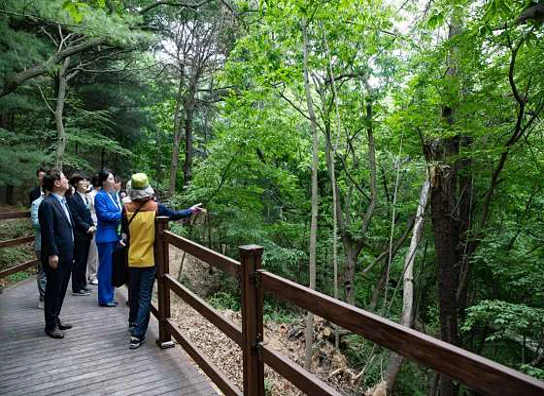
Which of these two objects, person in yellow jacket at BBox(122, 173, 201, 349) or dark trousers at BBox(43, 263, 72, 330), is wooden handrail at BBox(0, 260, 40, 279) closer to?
dark trousers at BBox(43, 263, 72, 330)

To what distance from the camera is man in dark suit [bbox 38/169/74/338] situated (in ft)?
12.5

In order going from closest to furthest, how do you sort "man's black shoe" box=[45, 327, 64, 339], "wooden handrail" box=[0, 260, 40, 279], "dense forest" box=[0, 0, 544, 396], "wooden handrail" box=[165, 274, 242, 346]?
"wooden handrail" box=[165, 274, 242, 346], "man's black shoe" box=[45, 327, 64, 339], "dense forest" box=[0, 0, 544, 396], "wooden handrail" box=[0, 260, 40, 279]

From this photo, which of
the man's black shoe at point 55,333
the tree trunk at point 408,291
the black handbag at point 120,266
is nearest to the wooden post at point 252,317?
the black handbag at point 120,266

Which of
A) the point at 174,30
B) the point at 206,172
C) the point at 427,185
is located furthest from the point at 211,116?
the point at 427,185

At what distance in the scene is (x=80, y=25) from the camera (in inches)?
254

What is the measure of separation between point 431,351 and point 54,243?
3.81 meters

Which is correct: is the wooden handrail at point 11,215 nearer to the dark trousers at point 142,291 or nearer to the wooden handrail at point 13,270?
the wooden handrail at point 13,270

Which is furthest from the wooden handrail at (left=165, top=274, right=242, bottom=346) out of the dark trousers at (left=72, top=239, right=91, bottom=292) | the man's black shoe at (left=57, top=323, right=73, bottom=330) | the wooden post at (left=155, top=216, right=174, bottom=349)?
the dark trousers at (left=72, top=239, right=91, bottom=292)

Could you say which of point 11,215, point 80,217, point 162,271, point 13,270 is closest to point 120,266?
point 162,271

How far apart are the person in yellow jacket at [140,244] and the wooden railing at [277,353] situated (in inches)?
3.8

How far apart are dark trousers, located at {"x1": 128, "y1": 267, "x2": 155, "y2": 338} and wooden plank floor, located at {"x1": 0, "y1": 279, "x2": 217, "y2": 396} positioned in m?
0.22

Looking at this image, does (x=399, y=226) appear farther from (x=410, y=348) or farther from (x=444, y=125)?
(x=410, y=348)

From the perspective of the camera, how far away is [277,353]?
2.21 meters

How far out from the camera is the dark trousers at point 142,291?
12.3ft
